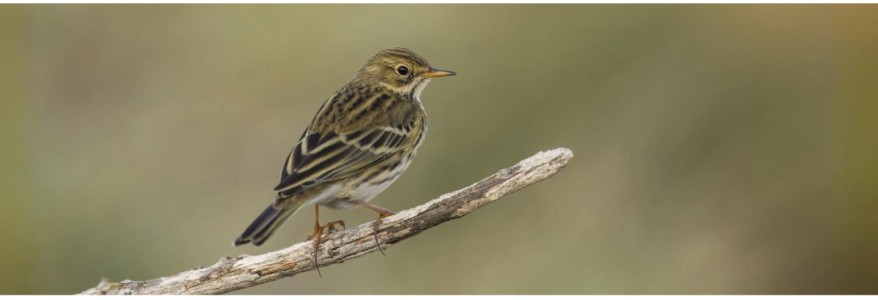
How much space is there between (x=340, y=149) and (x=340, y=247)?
539 millimetres

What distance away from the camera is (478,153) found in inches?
254

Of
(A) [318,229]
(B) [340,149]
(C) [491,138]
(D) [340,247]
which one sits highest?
(C) [491,138]

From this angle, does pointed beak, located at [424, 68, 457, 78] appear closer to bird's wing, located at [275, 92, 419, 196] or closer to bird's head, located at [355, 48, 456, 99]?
bird's head, located at [355, 48, 456, 99]

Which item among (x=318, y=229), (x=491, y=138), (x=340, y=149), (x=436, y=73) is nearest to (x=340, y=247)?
(x=318, y=229)

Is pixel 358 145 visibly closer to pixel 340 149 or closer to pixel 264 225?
pixel 340 149

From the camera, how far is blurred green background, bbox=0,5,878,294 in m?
5.99

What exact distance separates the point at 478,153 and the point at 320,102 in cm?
100

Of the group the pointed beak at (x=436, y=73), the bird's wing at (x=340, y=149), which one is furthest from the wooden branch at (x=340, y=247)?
the pointed beak at (x=436, y=73)

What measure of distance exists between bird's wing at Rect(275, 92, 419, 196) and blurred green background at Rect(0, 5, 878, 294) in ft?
2.56

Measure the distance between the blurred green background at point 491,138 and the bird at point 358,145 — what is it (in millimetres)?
574

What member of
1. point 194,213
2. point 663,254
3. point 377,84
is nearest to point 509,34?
point 377,84

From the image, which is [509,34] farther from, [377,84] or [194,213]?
[194,213]

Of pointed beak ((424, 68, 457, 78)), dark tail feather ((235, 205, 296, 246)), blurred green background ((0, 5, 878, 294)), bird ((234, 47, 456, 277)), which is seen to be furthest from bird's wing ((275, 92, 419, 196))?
blurred green background ((0, 5, 878, 294))

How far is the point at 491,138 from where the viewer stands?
6453 mm
